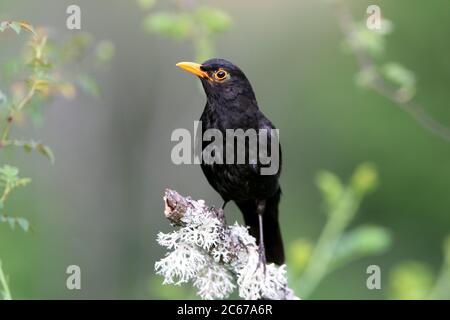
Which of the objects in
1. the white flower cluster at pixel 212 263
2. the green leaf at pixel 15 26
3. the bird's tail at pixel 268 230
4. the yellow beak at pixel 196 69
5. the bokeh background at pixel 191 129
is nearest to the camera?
the green leaf at pixel 15 26

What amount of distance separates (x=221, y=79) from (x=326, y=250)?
1.45m

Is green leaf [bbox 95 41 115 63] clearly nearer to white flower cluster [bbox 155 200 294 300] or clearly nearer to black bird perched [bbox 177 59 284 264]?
black bird perched [bbox 177 59 284 264]

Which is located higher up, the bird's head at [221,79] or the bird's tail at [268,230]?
the bird's head at [221,79]

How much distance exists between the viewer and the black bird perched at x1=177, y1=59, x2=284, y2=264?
5.31m

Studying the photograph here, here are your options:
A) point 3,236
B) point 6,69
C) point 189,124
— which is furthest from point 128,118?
point 6,69

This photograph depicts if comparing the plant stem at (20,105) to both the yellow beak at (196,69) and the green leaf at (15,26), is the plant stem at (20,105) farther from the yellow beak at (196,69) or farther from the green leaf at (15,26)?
the yellow beak at (196,69)

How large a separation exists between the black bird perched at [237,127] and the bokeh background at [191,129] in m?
2.94

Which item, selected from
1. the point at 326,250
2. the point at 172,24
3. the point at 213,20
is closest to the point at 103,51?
the point at 172,24

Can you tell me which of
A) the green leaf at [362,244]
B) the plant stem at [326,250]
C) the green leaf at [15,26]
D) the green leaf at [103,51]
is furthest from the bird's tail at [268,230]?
the green leaf at [15,26]

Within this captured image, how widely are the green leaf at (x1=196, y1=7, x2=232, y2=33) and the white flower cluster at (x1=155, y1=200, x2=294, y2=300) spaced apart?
153 centimetres

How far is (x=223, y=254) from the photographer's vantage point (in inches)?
172

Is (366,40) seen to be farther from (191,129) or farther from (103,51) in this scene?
(191,129)

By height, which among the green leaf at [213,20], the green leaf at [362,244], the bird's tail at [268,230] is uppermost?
the green leaf at [213,20]

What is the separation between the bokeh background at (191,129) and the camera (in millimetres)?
9047
